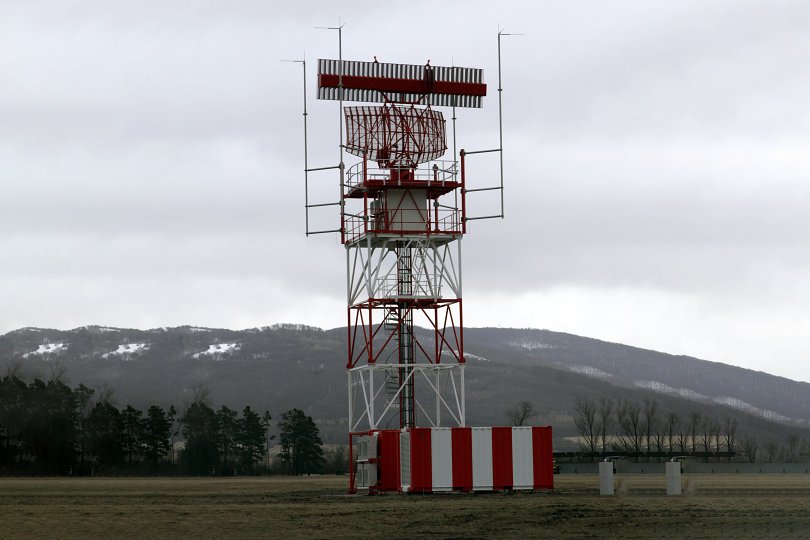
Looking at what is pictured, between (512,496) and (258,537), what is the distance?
81.4 feet

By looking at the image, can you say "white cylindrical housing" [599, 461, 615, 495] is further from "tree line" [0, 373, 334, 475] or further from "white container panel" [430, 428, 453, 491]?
"tree line" [0, 373, 334, 475]

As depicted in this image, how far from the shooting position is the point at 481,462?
66312 millimetres

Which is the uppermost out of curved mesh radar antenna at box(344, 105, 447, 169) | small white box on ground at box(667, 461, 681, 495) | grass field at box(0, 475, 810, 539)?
curved mesh radar antenna at box(344, 105, 447, 169)

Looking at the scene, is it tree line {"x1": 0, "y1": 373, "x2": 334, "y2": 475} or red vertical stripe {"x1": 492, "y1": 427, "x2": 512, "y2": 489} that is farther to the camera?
tree line {"x1": 0, "y1": 373, "x2": 334, "y2": 475}

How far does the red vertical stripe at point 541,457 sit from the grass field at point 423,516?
6.23 ft

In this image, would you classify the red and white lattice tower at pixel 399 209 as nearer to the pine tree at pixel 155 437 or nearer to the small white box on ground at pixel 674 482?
the small white box on ground at pixel 674 482

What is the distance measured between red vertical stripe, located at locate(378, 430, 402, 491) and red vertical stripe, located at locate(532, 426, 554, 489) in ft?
22.3

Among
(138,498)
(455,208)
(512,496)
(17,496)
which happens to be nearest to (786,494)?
(512,496)

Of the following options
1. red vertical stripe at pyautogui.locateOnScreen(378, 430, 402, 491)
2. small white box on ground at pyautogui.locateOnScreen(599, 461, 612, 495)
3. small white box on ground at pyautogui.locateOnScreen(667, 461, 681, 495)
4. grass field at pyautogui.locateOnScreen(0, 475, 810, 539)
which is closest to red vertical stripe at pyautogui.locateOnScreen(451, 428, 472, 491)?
grass field at pyautogui.locateOnScreen(0, 475, 810, 539)

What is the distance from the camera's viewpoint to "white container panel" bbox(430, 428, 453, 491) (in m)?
65.8

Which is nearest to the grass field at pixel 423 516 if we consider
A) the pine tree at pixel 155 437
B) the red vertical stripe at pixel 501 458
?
the red vertical stripe at pixel 501 458

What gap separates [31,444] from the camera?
137m

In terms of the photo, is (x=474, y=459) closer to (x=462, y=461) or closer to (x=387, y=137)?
(x=462, y=461)

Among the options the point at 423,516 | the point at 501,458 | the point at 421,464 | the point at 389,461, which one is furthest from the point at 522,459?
the point at 423,516
